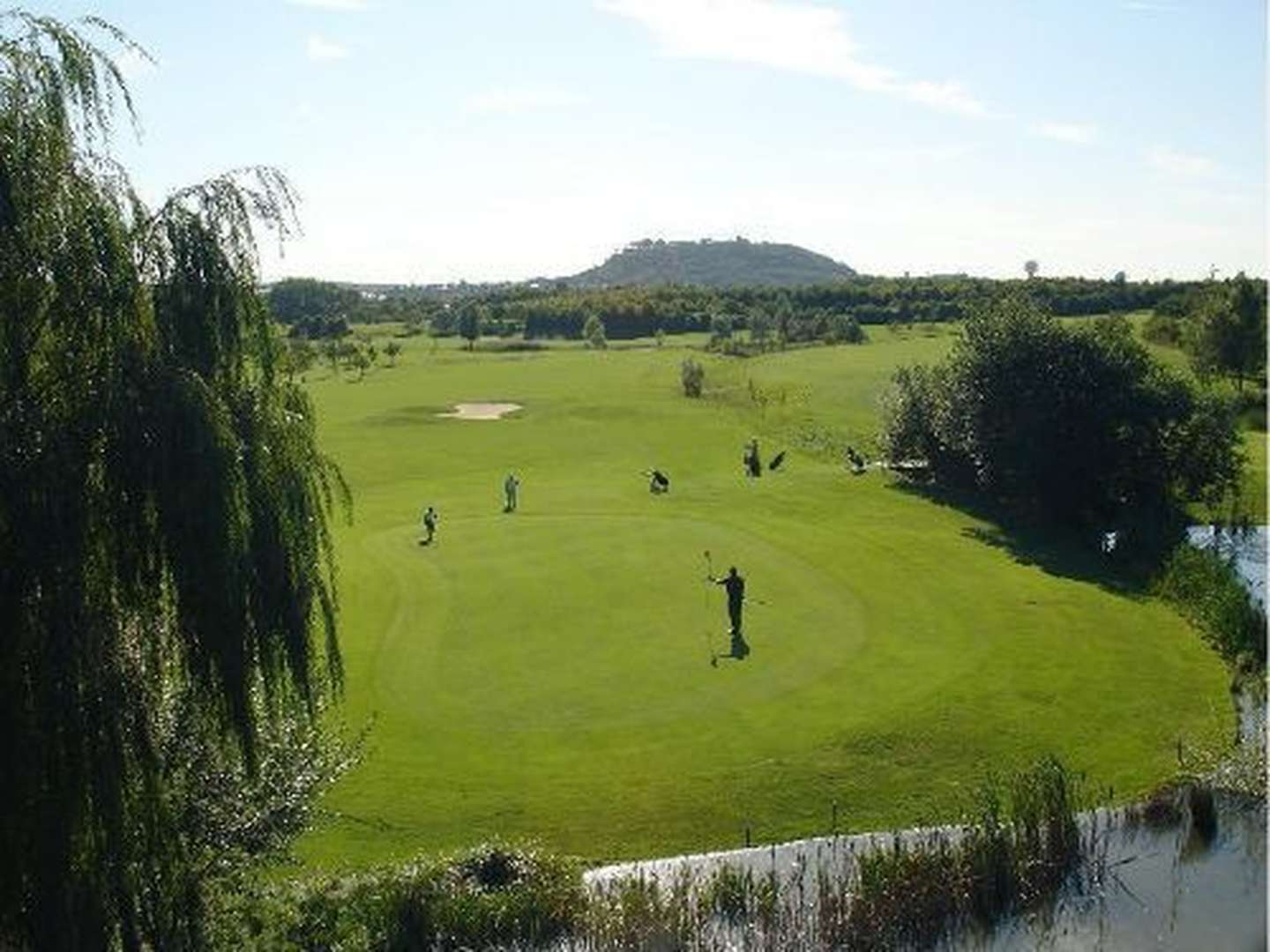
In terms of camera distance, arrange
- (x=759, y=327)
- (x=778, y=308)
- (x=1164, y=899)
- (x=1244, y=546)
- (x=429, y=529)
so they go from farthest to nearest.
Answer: (x=778, y=308) → (x=759, y=327) → (x=1244, y=546) → (x=429, y=529) → (x=1164, y=899)

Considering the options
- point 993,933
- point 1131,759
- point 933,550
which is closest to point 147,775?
point 993,933

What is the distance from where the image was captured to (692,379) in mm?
87000

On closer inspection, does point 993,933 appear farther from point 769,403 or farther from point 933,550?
point 769,403

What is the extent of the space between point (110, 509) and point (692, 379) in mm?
74703

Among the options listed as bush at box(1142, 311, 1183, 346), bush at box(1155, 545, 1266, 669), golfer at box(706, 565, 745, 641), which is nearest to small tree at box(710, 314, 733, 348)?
bush at box(1142, 311, 1183, 346)

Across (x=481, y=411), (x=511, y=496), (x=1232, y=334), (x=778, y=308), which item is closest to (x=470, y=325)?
(x=778, y=308)

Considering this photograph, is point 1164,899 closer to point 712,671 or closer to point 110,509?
point 712,671

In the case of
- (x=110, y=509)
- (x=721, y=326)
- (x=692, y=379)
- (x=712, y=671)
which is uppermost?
(x=721, y=326)

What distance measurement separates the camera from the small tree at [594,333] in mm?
131250

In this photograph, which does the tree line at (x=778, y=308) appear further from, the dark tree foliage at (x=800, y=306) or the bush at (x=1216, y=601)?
the bush at (x=1216, y=601)

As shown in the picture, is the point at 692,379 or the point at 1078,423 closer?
the point at 1078,423

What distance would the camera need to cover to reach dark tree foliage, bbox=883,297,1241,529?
160ft

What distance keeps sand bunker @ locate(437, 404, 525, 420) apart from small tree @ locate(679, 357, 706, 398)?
36.7 feet

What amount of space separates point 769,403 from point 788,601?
47284 millimetres
